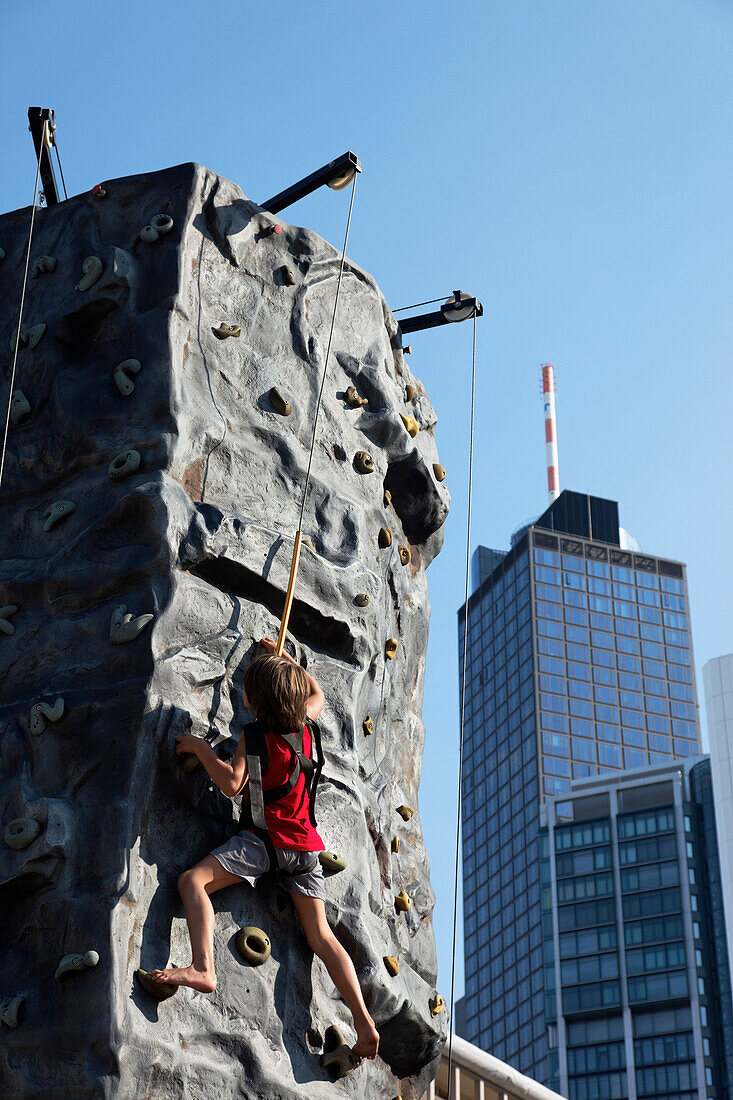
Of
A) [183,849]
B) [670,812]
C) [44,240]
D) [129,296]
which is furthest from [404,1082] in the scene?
[670,812]

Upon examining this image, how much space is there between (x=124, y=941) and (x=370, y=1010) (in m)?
1.43

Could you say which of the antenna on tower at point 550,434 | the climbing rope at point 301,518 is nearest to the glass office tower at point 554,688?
the antenna on tower at point 550,434

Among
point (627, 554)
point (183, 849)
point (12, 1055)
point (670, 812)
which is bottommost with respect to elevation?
Answer: point (12, 1055)

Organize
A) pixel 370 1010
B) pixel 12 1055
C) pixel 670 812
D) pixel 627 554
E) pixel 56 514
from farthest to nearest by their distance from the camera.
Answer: pixel 627 554, pixel 670 812, pixel 56 514, pixel 370 1010, pixel 12 1055

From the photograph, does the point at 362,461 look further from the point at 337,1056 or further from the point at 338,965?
the point at 337,1056

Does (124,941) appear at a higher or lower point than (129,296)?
lower

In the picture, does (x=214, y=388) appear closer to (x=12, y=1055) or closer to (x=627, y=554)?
(x=12, y=1055)

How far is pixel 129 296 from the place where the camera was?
752cm

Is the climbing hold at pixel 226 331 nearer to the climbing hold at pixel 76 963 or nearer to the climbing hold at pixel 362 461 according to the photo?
the climbing hold at pixel 362 461

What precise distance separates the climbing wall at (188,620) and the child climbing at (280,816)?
0.15 metres

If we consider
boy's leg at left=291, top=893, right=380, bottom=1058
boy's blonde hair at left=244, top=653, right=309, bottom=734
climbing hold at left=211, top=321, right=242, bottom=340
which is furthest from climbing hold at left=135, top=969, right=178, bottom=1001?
climbing hold at left=211, top=321, right=242, bottom=340

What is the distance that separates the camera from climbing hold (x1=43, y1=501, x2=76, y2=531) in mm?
7035

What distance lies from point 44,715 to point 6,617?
743 millimetres

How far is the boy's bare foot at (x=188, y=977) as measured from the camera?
568 centimetres
